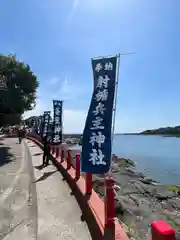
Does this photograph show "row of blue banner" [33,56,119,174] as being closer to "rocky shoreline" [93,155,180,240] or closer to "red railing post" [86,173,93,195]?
"red railing post" [86,173,93,195]

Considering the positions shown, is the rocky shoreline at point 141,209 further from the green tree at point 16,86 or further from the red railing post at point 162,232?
the green tree at point 16,86

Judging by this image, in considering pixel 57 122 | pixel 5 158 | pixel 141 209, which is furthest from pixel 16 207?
pixel 5 158

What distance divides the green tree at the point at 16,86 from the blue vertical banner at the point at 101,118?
22.2m

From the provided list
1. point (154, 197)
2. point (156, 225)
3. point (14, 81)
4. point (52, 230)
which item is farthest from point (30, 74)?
point (156, 225)

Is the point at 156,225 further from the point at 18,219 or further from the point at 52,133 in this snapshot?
the point at 52,133

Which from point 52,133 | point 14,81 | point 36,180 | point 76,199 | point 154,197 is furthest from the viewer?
point 14,81

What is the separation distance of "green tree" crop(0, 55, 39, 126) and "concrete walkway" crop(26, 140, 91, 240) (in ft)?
61.2

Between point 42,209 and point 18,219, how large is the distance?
2.69 ft

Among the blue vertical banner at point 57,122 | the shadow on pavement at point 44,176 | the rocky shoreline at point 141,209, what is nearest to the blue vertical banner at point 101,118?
the rocky shoreline at point 141,209

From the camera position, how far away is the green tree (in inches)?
1068

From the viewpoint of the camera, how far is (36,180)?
10.4 meters

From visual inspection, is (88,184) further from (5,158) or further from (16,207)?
(5,158)

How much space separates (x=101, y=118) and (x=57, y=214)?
2.77 m

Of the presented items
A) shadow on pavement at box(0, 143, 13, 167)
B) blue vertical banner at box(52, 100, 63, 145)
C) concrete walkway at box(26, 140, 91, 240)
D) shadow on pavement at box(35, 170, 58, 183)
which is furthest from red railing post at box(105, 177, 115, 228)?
blue vertical banner at box(52, 100, 63, 145)
